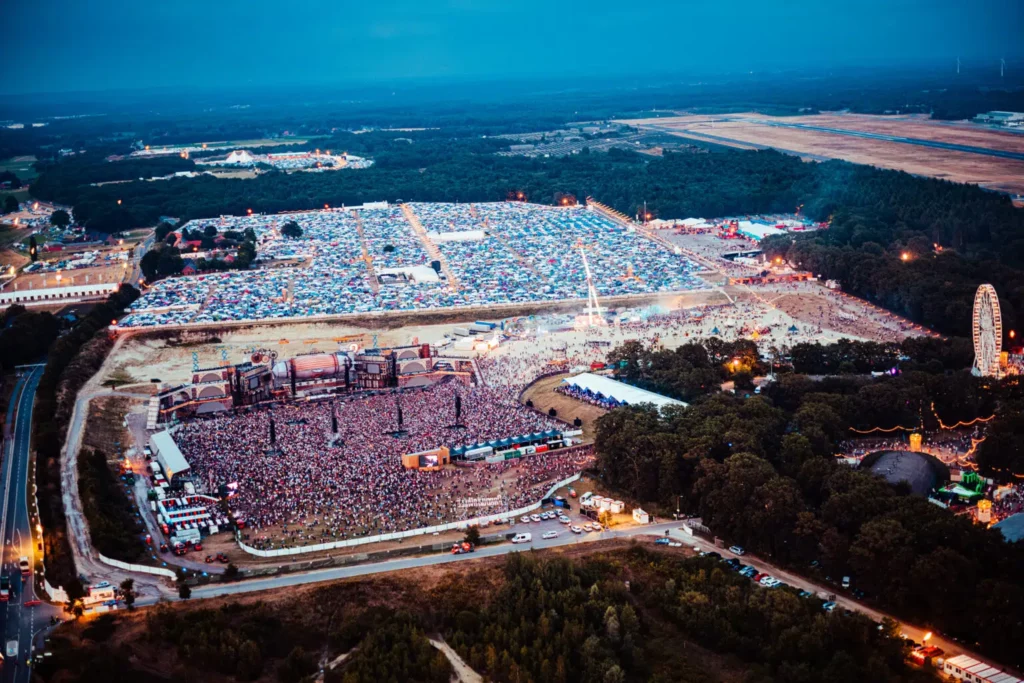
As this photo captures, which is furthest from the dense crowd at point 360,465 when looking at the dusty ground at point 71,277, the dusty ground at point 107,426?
the dusty ground at point 71,277

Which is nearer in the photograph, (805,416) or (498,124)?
(805,416)

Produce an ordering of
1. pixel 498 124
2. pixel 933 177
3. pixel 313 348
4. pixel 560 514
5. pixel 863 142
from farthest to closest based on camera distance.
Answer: pixel 498 124 → pixel 863 142 → pixel 933 177 → pixel 313 348 → pixel 560 514

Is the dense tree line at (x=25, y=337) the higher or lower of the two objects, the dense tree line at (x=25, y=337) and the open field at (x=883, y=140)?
the lower

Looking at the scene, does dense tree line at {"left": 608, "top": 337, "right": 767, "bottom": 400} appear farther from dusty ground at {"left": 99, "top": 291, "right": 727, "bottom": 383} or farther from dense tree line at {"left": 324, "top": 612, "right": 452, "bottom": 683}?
dense tree line at {"left": 324, "top": 612, "right": 452, "bottom": 683}

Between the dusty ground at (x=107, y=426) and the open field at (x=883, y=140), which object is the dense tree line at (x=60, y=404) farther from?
the open field at (x=883, y=140)

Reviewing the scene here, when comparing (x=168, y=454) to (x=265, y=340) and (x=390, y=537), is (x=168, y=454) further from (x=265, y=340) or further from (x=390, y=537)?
(x=265, y=340)

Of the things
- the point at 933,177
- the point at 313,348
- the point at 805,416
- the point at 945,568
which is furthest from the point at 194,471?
the point at 933,177

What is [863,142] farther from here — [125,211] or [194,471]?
[194,471]
